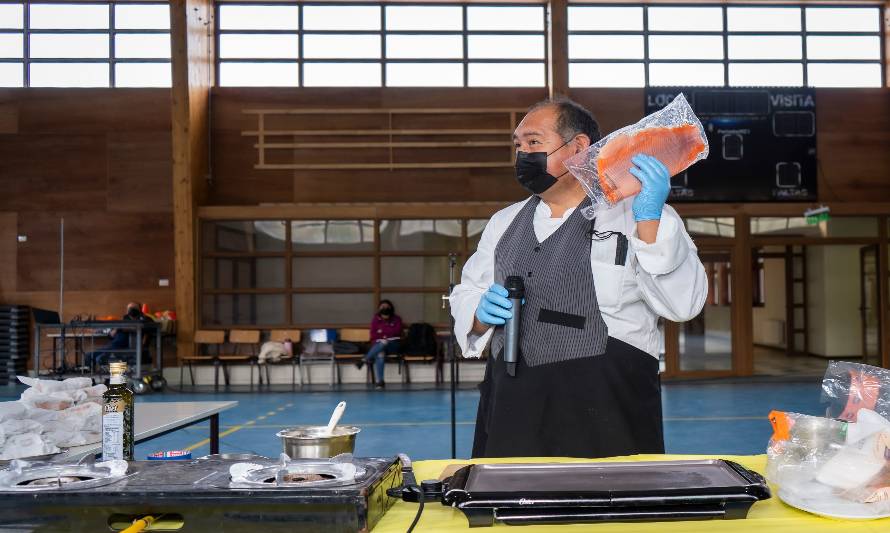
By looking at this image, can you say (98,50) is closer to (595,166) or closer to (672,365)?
(672,365)

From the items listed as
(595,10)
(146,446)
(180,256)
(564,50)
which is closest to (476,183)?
(564,50)

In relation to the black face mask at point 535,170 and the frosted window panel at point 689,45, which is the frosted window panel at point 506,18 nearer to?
the frosted window panel at point 689,45

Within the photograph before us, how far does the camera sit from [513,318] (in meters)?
1.63

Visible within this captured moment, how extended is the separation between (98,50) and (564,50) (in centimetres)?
719

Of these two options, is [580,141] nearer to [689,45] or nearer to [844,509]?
[844,509]

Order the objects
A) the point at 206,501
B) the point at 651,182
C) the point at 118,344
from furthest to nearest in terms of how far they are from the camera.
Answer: the point at 118,344
the point at 651,182
the point at 206,501

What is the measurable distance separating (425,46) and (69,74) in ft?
18.2

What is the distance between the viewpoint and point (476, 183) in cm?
1151

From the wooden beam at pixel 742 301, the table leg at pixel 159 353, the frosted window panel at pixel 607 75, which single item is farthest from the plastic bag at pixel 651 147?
the frosted window panel at pixel 607 75

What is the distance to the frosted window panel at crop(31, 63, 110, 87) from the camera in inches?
453

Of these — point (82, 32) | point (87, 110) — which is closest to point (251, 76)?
point (87, 110)

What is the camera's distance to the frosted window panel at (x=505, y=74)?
11828 millimetres

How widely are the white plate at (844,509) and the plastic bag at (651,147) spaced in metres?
0.65

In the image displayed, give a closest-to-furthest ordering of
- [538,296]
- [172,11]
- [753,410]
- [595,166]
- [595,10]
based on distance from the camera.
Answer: [595,166], [538,296], [753,410], [172,11], [595,10]
